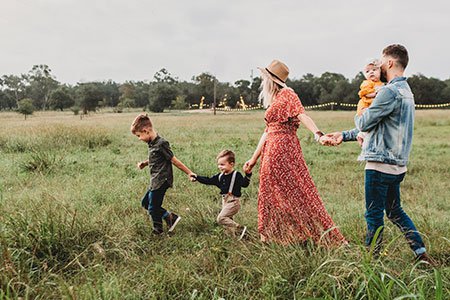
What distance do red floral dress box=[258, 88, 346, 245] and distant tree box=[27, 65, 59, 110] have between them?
85899 mm

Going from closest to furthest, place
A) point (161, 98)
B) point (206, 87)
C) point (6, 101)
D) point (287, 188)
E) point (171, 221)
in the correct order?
point (287, 188) < point (171, 221) < point (161, 98) < point (206, 87) < point (6, 101)

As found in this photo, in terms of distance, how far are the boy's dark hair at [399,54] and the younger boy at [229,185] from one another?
6.21 feet

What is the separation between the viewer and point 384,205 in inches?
136

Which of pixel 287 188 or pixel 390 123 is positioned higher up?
pixel 390 123

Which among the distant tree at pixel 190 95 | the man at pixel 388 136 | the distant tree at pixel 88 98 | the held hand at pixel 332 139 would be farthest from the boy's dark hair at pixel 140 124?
the distant tree at pixel 88 98

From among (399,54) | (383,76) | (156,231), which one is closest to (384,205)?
(383,76)

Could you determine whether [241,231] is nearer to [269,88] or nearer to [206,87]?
[269,88]

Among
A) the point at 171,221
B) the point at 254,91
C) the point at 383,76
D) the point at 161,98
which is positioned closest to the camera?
the point at 383,76

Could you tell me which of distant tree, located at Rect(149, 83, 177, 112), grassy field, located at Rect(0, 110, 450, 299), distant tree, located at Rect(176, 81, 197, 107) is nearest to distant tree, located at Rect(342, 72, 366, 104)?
distant tree, located at Rect(176, 81, 197, 107)

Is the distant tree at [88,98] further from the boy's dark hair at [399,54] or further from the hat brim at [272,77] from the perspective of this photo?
the boy's dark hair at [399,54]

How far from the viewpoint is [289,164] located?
392 cm

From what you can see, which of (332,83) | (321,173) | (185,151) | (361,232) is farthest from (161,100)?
(361,232)

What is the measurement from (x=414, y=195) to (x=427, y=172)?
7.99 feet

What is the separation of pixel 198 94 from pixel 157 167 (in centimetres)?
6545
